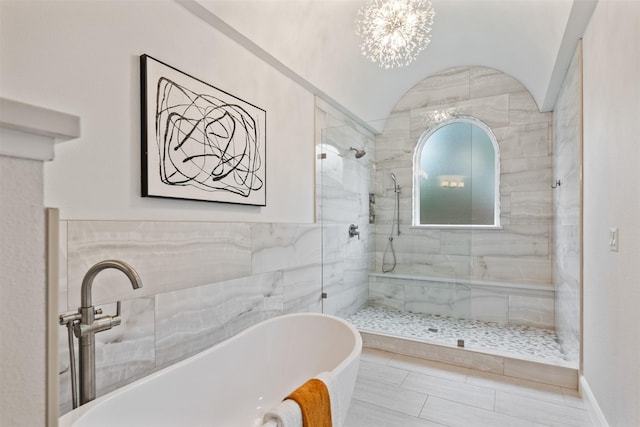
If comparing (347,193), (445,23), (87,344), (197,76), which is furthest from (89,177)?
(445,23)

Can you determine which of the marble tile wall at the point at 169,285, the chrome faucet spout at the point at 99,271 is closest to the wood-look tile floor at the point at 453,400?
the marble tile wall at the point at 169,285

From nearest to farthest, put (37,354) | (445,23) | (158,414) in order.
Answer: (37,354) → (158,414) → (445,23)

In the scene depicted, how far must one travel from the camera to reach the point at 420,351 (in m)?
3.00

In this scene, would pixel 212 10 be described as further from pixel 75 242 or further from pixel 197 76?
pixel 75 242

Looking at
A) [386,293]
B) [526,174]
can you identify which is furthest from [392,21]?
[386,293]

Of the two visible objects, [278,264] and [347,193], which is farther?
[347,193]

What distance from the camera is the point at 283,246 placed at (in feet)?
9.04

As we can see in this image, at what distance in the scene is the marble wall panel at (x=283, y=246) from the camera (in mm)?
2461

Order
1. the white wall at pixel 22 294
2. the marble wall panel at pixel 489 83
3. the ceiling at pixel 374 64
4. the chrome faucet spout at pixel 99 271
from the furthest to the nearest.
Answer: the marble wall panel at pixel 489 83
the ceiling at pixel 374 64
the chrome faucet spout at pixel 99 271
the white wall at pixel 22 294

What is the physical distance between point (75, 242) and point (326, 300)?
2.39 meters

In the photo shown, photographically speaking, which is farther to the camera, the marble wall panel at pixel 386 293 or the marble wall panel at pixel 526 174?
the marble wall panel at pixel 386 293

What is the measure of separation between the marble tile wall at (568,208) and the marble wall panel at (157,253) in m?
2.42

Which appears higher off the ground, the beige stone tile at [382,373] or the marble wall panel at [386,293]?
the marble wall panel at [386,293]

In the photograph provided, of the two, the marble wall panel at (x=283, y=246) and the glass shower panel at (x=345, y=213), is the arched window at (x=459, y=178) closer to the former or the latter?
the glass shower panel at (x=345, y=213)
